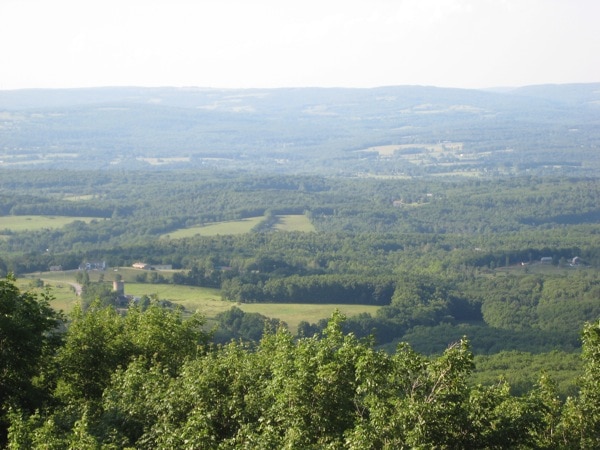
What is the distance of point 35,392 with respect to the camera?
85.4 ft

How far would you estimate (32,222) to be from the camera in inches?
6068

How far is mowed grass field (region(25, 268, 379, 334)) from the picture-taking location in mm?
86375

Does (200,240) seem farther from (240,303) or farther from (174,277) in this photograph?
(240,303)

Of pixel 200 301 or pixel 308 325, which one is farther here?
pixel 200 301

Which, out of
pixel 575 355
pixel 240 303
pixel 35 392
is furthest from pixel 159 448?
pixel 240 303

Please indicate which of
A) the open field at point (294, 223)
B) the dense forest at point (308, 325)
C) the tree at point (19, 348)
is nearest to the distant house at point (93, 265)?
the dense forest at point (308, 325)

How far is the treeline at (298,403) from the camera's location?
19.3 metres

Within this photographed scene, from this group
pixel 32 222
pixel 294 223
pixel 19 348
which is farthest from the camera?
pixel 294 223

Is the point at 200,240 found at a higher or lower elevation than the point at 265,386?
lower

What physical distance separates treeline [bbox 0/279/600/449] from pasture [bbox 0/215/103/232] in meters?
125

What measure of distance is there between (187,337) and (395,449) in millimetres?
15387

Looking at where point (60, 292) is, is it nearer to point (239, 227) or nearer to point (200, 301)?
point (200, 301)

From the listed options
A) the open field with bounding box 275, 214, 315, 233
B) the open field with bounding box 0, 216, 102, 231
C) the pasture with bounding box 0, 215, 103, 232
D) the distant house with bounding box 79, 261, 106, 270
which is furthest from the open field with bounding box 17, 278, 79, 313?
the open field with bounding box 275, 214, 315, 233

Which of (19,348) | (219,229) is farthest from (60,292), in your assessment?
(19,348)
